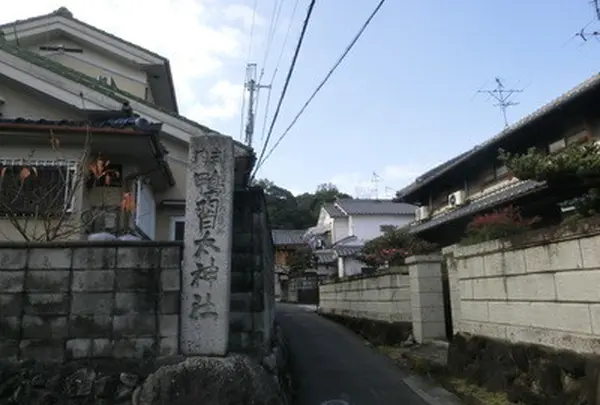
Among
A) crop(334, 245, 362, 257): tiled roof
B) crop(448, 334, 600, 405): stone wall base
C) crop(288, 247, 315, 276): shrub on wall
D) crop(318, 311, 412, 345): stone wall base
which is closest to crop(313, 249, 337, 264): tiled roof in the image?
crop(334, 245, 362, 257): tiled roof

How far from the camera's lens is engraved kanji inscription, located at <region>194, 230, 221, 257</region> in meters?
6.04

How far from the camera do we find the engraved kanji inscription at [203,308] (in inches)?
234

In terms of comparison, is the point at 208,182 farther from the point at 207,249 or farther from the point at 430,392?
the point at 430,392

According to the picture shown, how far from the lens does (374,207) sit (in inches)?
2226

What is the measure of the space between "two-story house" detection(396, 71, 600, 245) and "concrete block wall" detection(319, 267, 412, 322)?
4.08m

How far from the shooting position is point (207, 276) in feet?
19.7

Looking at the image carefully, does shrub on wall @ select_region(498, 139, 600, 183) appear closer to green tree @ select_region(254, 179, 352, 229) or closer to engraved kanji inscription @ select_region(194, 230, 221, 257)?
engraved kanji inscription @ select_region(194, 230, 221, 257)

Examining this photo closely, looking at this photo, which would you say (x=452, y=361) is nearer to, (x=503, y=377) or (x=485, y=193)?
(x=503, y=377)

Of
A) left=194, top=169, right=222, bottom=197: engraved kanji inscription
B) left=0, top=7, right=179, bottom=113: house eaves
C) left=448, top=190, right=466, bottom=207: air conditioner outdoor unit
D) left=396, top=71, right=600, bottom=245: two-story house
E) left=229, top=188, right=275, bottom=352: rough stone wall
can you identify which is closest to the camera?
left=194, top=169, right=222, bottom=197: engraved kanji inscription

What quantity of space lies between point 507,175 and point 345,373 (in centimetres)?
1071

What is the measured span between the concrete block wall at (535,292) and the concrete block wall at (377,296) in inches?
145

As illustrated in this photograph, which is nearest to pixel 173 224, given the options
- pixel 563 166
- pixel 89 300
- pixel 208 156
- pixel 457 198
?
pixel 89 300

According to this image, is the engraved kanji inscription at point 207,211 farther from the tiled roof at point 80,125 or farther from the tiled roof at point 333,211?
the tiled roof at point 333,211

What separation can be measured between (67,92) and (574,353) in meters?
11.2
